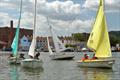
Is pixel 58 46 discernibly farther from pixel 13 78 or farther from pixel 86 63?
pixel 13 78

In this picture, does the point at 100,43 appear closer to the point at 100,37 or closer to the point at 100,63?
the point at 100,37

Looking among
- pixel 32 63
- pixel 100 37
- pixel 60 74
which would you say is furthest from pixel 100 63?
pixel 32 63

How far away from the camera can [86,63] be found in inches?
2168

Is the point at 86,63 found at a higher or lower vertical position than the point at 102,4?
lower

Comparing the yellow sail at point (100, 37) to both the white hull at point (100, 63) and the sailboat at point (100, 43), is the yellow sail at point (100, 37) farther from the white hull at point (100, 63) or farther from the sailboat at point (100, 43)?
the white hull at point (100, 63)

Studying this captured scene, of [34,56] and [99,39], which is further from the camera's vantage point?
[99,39]

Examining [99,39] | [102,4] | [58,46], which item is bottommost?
[58,46]

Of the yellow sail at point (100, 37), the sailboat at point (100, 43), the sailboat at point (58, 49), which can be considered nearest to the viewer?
the sailboat at point (100, 43)

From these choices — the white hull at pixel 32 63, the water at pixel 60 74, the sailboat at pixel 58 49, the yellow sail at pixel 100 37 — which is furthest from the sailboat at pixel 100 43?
the sailboat at pixel 58 49

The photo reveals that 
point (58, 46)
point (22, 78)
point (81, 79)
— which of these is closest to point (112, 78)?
point (81, 79)

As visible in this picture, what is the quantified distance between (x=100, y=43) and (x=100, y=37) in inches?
33.6

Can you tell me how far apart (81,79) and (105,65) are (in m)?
13.2

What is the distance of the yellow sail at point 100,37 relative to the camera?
176 feet

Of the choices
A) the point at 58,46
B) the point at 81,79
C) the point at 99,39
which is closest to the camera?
the point at 81,79
